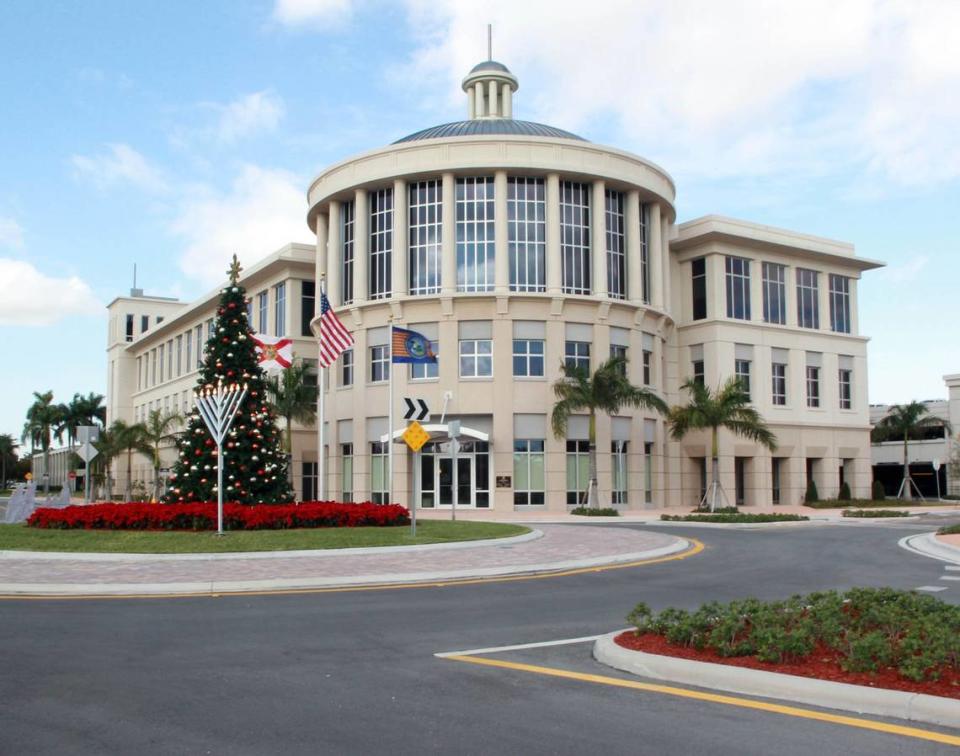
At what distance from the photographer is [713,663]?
784 centimetres

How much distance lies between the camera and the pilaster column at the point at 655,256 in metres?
47.7

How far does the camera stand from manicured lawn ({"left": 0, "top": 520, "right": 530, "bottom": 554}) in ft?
65.3

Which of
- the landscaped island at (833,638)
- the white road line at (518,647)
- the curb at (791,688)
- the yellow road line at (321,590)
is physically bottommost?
the yellow road line at (321,590)

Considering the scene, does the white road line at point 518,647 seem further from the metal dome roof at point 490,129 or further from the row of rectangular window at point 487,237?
the metal dome roof at point 490,129

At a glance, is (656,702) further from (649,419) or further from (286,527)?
(649,419)

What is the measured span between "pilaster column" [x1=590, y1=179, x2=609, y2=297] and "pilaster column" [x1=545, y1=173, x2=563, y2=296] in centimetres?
169

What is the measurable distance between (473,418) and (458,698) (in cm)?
3585

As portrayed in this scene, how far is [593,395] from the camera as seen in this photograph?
39750 millimetres

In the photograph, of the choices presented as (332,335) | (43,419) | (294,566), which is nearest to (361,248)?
(332,335)

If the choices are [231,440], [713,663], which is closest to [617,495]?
[231,440]

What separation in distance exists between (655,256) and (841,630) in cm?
4047

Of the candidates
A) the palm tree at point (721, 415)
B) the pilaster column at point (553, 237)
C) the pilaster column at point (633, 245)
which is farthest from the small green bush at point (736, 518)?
the pilaster column at point (633, 245)

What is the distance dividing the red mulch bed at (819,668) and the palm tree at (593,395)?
30.9m

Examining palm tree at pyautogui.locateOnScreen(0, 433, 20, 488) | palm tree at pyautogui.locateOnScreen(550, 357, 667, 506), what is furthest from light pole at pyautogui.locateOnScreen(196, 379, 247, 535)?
palm tree at pyautogui.locateOnScreen(0, 433, 20, 488)
